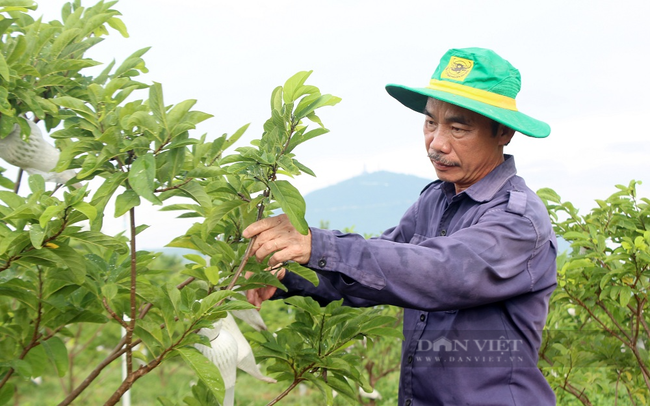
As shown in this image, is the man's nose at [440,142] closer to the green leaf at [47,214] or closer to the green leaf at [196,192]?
the green leaf at [196,192]

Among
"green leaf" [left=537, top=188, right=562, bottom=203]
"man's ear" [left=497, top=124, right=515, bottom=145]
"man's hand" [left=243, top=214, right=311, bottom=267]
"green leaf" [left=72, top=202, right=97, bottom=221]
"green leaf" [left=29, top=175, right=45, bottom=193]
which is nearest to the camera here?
"green leaf" [left=72, top=202, right=97, bottom=221]

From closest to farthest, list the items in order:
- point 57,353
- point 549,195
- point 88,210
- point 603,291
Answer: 1. point 88,210
2. point 57,353
3. point 603,291
4. point 549,195

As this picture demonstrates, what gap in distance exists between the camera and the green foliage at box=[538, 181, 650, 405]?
3.08m

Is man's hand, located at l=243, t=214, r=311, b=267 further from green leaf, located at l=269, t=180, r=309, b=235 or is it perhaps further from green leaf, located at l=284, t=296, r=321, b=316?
green leaf, located at l=284, t=296, r=321, b=316

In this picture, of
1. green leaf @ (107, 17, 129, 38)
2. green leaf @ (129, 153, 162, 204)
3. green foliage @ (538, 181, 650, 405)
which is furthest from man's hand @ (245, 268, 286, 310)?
green foliage @ (538, 181, 650, 405)

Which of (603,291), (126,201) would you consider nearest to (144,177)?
(126,201)

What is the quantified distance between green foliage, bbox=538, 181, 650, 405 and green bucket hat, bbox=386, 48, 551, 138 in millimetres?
1062

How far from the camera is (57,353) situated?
1.95m

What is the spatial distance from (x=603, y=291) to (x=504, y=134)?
1210mm

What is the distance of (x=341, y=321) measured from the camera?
2.04 m

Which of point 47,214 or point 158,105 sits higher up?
point 158,105

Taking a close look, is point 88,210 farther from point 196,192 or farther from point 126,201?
point 196,192

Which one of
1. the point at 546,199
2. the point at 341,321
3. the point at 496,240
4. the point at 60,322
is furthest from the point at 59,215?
the point at 546,199

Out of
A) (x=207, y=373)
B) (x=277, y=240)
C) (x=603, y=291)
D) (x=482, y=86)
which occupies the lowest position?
(x=603, y=291)
